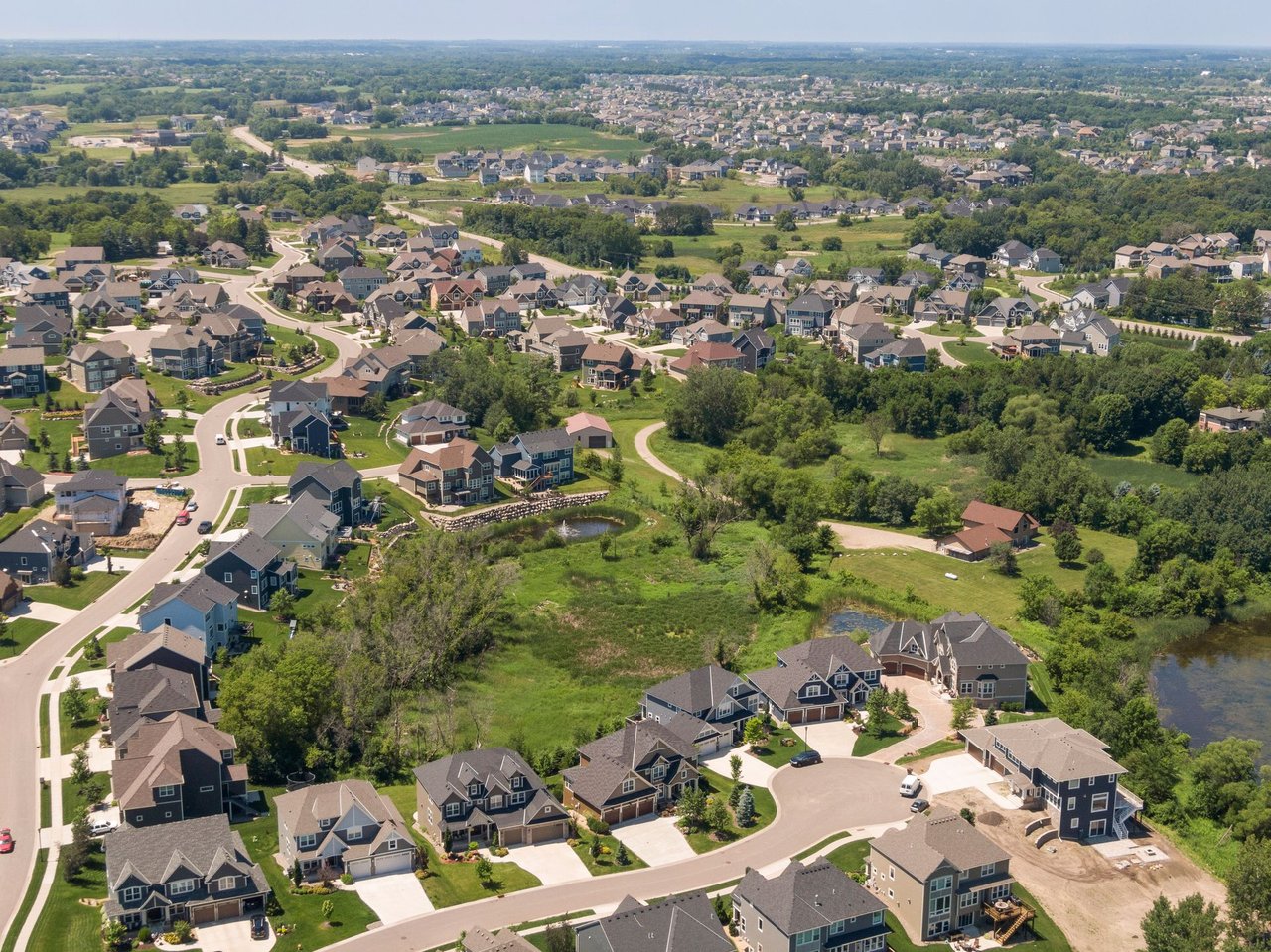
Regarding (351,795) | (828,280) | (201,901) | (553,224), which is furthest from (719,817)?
(553,224)

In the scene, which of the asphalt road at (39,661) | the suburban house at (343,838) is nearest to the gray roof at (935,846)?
the suburban house at (343,838)

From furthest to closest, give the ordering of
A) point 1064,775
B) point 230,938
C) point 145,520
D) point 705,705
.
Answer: point 145,520 → point 705,705 → point 1064,775 → point 230,938

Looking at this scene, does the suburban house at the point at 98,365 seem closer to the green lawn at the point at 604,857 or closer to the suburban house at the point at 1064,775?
the green lawn at the point at 604,857

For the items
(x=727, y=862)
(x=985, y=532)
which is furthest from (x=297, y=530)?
(x=985, y=532)

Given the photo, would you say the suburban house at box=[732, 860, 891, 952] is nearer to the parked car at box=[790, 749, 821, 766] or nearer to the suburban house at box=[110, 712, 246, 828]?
the parked car at box=[790, 749, 821, 766]

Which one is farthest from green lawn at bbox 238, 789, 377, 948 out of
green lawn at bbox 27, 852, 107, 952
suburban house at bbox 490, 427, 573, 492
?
suburban house at bbox 490, 427, 573, 492

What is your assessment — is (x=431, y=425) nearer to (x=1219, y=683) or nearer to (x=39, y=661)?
(x=39, y=661)
